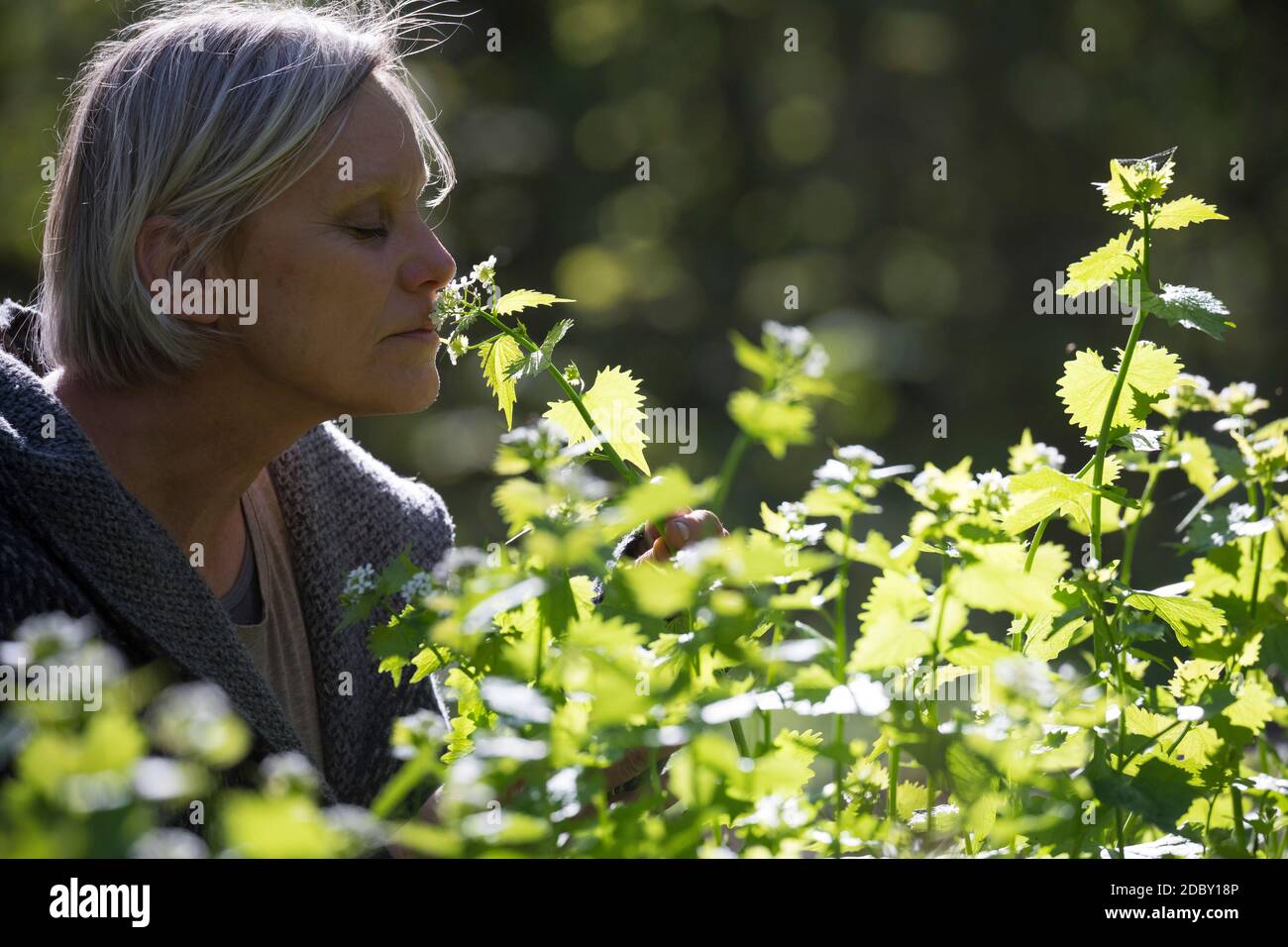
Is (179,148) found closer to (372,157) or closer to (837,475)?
(372,157)

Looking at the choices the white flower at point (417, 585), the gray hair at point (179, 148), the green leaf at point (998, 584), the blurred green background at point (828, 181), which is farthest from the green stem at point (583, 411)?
the blurred green background at point (828, 181)

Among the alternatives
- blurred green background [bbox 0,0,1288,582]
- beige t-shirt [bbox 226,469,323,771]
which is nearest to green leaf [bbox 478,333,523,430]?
beige t-shirt [bbox 226,469,323,771]

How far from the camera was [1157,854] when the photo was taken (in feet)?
2.41

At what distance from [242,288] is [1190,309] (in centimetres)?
98

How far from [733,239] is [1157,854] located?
22.2ft

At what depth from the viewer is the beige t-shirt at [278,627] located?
5.16 feet

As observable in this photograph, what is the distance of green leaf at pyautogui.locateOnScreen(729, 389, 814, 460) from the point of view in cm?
56

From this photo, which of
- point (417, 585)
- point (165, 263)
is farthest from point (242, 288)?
point (417, 585)

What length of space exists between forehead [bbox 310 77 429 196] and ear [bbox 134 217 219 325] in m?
0.18

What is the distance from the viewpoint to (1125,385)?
0.89 metres

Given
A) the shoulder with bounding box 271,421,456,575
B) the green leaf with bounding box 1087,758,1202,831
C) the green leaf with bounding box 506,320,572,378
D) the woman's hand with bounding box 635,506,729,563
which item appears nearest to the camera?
the green leaf with bounding box 1087,758,1202,831

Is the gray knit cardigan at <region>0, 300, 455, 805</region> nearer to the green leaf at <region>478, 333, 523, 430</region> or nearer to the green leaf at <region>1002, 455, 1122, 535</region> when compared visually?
the green leaf at <region>478, 333, 523, 430</region>

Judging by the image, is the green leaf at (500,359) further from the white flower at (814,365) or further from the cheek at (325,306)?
the white flower at (814,365)
